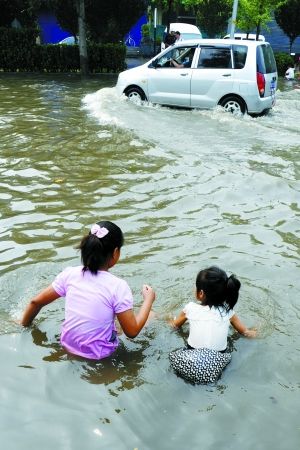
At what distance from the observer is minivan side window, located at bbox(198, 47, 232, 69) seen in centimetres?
1149

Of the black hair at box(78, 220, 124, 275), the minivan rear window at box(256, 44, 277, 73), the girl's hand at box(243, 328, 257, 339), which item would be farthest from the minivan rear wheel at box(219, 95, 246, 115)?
the black hair at box(78, 220, 124, 275)

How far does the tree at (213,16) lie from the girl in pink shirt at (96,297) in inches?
1266

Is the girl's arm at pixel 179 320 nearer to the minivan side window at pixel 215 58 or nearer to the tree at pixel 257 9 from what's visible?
the minivan side window at pixel 215 58

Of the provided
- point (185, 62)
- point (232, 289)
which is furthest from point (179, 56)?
point (232, 289)

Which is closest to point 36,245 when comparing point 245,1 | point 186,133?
point 186,133

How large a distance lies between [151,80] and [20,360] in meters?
10.0

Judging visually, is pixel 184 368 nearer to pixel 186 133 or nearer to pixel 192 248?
pixel 192 248

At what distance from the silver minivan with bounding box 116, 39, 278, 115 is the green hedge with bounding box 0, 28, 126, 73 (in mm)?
10921

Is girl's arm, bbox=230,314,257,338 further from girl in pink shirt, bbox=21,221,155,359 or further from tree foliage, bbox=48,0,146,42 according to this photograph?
tree foliage, bbox=48,0,146,42

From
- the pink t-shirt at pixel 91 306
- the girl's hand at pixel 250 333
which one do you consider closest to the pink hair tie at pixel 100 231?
the pink t-shirt at pixel 91 306

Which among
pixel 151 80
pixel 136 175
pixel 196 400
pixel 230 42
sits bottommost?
pixel 196 400

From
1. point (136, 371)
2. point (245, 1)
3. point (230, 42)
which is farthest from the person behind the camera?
point (245, 1)

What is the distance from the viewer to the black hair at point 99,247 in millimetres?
3049

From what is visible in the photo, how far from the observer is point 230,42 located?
37.7ft
